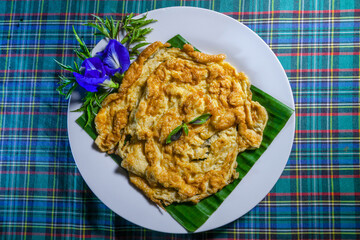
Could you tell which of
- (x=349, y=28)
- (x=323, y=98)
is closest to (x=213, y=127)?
(x=323, y=98)

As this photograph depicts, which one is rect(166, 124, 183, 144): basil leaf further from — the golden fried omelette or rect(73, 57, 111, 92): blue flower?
rect(73, 57, 111, 92): blue flower

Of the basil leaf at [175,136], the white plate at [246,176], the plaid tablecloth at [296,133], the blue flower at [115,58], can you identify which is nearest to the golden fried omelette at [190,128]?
the basil leaf at [175,136]

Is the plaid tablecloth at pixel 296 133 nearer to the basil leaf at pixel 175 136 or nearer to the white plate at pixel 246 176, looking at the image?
the white plate at pixel 246 176

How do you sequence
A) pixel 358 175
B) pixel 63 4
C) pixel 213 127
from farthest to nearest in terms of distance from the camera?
pixel 63 4
pixel 358 175
pixel 213 127

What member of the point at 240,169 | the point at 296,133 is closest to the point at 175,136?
the point at 240,169

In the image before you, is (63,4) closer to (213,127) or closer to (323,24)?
(213,127)

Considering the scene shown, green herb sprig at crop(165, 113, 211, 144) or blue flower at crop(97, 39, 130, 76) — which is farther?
blue flower at crop(97, 39, 130, 76)

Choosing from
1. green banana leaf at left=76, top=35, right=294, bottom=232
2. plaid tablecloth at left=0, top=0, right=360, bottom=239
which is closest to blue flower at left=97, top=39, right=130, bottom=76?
plaid tablecloth at left=0, top=0, right=360, bottom=239
